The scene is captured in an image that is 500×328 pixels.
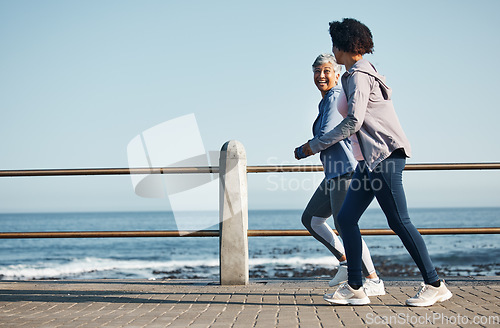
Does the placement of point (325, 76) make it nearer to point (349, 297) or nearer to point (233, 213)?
point (233, 213)

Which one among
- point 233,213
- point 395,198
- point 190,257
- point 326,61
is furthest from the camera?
point 190,257

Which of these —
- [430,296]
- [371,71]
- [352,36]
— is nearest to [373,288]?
[430,296]

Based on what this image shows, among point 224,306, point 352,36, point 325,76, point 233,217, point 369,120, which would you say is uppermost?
point 352,36

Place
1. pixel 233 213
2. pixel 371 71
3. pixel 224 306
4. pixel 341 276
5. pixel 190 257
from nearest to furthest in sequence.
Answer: pixel 371 71 → pixel 224 306 → pixel 341 276 → pixel 233 213 → pixel 190 257

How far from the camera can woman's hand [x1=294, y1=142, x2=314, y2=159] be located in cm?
450

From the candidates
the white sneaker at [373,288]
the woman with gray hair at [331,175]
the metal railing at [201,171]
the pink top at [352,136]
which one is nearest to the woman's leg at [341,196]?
the woman with gray hair at [331,175]

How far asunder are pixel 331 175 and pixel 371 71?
3.18 ft

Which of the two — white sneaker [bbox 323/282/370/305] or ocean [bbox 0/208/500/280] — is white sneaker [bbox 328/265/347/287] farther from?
ocean [bbox 0/208/500/280]

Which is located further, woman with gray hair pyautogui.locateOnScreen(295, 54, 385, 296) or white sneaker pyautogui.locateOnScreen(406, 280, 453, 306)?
woman with gray hair pyautogui.locateOnScreen(295, 54, 385, 296)

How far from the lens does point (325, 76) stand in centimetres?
508

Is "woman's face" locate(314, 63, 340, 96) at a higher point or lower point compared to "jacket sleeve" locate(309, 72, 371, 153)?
higher

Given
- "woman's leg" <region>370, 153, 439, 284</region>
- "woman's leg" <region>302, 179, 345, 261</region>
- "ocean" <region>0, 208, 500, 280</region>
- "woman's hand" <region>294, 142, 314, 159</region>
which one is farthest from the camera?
"ocean" <region>0, 208, 500, 280</region>

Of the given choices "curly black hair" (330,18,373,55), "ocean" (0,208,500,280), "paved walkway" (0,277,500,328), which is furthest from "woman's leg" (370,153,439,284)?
"ocean" (0,208,500,280)

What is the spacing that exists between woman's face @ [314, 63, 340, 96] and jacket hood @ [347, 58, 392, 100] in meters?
0.62
